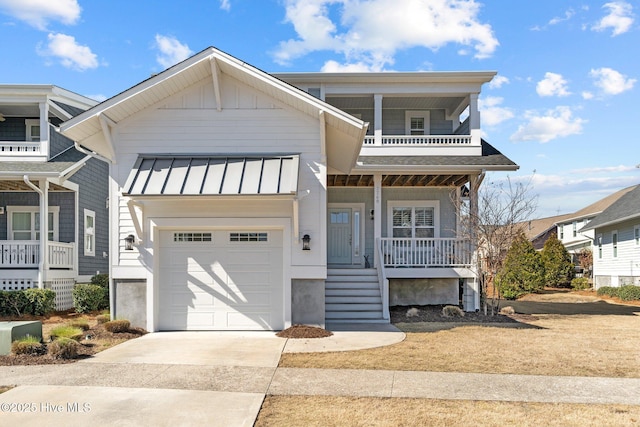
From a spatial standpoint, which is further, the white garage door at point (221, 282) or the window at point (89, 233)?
the window at point (89, 233)

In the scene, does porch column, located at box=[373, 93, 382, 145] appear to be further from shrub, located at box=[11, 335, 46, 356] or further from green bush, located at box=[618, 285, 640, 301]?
green bush, located at box=[618, 285, 640, 301]

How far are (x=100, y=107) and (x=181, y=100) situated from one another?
177 cm

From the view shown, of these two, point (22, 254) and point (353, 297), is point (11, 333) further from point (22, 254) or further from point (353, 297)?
point (22, 254)

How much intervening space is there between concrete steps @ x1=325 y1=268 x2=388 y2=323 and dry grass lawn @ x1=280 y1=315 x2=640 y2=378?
1.28 m

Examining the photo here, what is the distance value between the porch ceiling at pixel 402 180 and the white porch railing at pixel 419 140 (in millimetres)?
1109

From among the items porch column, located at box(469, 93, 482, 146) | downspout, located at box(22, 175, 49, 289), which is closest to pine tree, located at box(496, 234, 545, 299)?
porch column, located at box(469, 93, 482, 146)

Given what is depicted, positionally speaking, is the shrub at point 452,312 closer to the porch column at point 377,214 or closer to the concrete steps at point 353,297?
the concrete steps at point 353,297

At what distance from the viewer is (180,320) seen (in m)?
12.0

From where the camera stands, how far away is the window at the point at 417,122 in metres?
19.4

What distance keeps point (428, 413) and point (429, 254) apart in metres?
10.6

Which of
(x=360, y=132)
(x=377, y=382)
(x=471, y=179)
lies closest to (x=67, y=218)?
(x=360, y=132)

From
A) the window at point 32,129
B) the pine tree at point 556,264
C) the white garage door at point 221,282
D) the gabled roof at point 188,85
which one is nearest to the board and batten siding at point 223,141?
the gabled roof at point 188,85

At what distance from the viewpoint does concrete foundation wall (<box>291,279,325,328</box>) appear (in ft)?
38.8

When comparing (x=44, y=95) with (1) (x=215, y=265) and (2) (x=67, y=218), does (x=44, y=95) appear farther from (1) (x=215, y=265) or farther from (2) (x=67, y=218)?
(1) (x=215, y=265)
